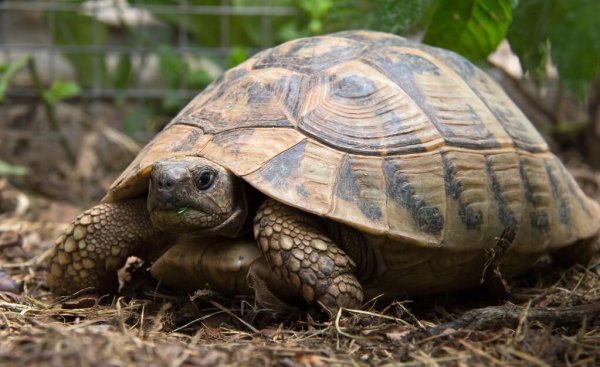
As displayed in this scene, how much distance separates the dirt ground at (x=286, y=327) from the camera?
6.61ft

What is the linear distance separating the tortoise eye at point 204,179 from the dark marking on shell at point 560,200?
1.57 meters

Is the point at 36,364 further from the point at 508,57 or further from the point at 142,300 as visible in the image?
the point at 508,57

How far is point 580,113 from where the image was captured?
7586 millimetres

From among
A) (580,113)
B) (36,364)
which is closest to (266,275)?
(36,364)

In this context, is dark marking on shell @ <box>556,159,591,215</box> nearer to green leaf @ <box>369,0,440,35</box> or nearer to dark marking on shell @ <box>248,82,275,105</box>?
green leaf @ <box>369,0,440,35</box>

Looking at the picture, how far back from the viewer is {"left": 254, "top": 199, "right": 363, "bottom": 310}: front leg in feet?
8.34

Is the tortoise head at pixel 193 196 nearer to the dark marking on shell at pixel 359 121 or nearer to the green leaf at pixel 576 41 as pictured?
the dark marking on shell at pixel 359 121

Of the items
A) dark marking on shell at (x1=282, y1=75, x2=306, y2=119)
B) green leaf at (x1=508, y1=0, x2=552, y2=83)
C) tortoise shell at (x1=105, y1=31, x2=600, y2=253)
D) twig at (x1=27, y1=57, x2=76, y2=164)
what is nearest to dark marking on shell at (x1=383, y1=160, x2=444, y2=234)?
tortoise shell at (x1=105, y1=31, x2=600, y2=253)

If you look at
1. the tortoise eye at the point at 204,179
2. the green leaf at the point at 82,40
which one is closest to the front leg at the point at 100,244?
the tortoise eye at the point at 204,179

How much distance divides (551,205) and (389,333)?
1274mm

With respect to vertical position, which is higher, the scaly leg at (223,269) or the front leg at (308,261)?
the front leg at (308,261)

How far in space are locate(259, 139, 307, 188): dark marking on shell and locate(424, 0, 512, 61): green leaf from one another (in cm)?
126

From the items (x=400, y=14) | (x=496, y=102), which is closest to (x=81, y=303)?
(x=400, y=14)

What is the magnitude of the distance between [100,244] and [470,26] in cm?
198
